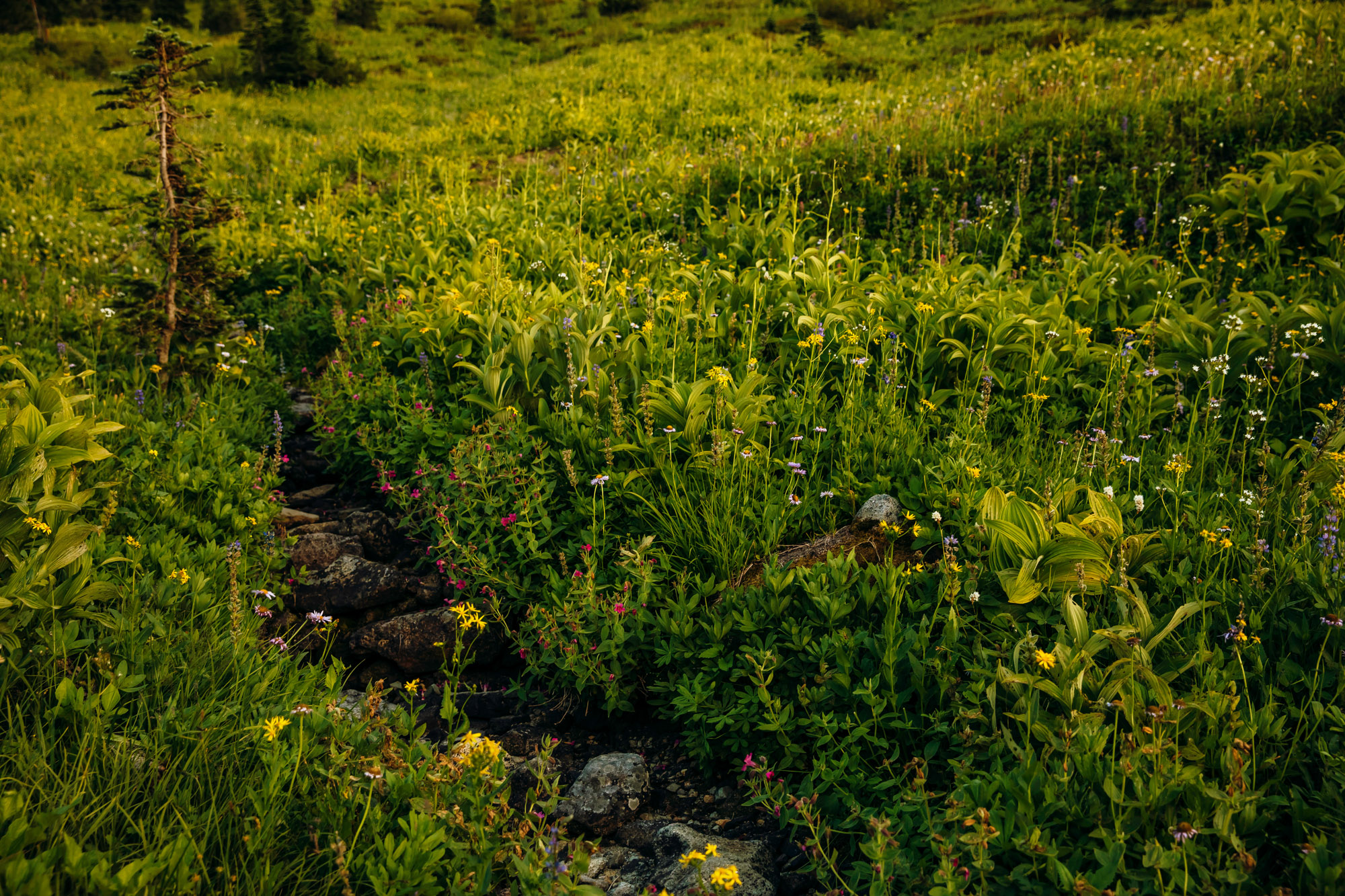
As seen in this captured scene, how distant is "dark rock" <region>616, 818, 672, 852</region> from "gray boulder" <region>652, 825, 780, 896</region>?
8cm

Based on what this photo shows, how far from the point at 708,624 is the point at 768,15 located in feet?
89.4

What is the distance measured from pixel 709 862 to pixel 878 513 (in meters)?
1.62

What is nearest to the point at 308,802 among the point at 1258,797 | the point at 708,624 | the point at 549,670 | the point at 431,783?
the point at 431,783

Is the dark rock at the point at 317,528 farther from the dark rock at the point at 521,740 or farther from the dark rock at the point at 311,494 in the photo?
the dark rock at the point at 521,740

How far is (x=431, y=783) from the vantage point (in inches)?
91.4

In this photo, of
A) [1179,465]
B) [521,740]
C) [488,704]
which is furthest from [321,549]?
[1179,465]

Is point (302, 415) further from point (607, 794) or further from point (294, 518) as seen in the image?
point (607, 794)

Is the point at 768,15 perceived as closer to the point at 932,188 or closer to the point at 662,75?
the point at 662,75

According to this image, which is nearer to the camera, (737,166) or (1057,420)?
(1057,420)

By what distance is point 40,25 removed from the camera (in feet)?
101

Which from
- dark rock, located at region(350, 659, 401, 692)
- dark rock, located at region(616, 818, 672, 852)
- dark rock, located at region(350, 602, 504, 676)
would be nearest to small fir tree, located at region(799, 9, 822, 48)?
dark rock, located at region(350, 602, 504, 676)

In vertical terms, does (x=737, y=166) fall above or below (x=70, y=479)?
above

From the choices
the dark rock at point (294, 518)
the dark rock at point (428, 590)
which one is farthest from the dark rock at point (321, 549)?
the dark rock at point (428, 590)

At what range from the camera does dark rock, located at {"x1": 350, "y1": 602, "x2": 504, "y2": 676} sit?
3.48 meters
